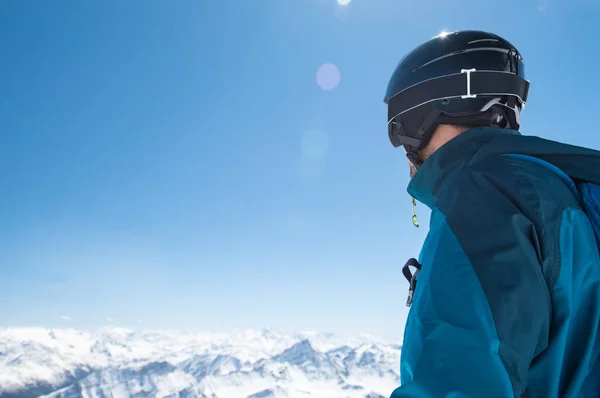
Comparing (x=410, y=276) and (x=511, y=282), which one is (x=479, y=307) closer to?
(x=511, y=282)

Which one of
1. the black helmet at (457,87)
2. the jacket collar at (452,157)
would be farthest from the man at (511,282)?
the black helmet at (457,87)

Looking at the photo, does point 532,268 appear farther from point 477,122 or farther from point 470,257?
point 477,122

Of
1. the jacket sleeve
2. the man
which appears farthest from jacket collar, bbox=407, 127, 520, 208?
the jacket sleeve

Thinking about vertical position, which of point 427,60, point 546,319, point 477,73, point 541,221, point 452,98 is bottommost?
point 546,319

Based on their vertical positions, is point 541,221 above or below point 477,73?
below

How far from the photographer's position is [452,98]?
3.33m

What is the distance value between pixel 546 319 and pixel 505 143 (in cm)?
97

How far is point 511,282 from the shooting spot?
1693mm

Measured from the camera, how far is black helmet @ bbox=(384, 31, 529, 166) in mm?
3314

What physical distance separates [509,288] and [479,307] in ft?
0.53

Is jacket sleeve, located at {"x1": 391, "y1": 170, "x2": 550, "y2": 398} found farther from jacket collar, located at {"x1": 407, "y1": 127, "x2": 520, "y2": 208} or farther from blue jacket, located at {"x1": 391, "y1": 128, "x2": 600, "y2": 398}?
jacket collar, located at {"x1": 407, "y1": 127, "x2": 520, "y2": 208}

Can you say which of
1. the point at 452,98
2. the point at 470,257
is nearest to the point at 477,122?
the point at 452,98

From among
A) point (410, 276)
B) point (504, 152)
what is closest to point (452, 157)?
point (504, 152)

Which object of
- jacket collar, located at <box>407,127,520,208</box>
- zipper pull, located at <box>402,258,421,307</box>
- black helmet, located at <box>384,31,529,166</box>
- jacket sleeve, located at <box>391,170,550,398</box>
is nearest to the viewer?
jacket sleeve, located at <box>391,170,550,398</box>
